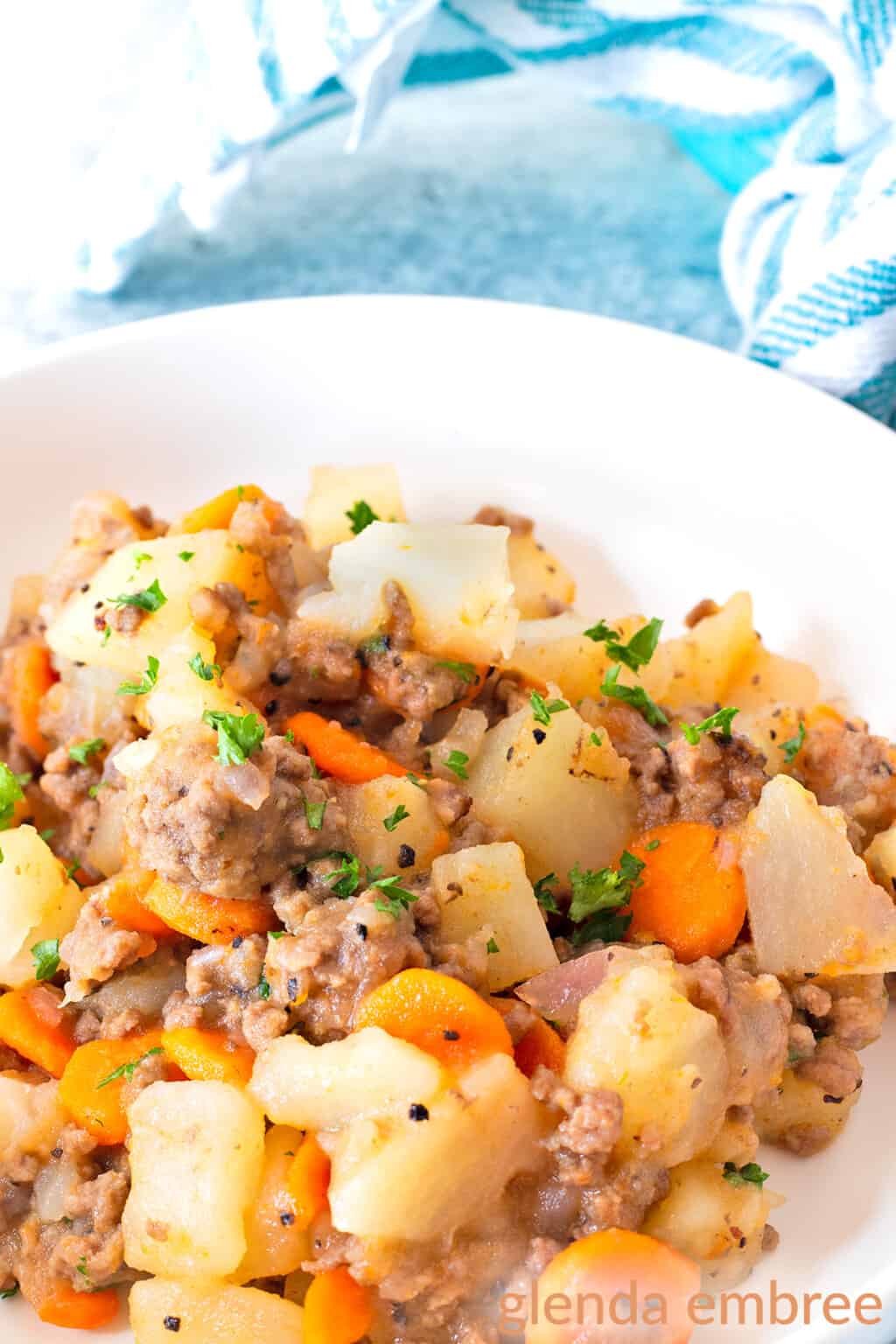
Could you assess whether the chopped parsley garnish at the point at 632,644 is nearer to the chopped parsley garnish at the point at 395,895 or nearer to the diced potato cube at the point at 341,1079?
the chopped parsley garnish at the point at 395,895

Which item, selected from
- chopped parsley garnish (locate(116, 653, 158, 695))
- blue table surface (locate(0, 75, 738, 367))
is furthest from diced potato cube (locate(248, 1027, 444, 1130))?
blue table surface (locate(0, 75, 738, 367))

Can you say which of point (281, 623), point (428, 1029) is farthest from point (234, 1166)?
point (281, 623)

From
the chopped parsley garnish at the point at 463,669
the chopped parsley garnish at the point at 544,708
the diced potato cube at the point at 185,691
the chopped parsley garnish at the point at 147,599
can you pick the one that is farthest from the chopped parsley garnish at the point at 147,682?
the chopped parsley garnish at the point at 544,708

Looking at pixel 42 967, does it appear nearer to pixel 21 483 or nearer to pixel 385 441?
pixel 21 483

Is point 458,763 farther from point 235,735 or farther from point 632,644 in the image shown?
point 632,644

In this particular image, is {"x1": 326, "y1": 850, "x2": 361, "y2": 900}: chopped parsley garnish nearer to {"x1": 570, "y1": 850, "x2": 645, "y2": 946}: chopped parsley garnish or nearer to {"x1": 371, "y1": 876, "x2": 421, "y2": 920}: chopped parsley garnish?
{"x1": 371, "y1": 876, "x2": 421, "y2": 920}: chopped parsley garnish

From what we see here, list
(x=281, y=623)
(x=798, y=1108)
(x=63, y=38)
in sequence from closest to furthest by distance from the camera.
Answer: (x=798, y=1108) < (x=281, y=623) < (x=63, y=38)

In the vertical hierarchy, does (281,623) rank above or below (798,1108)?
above
